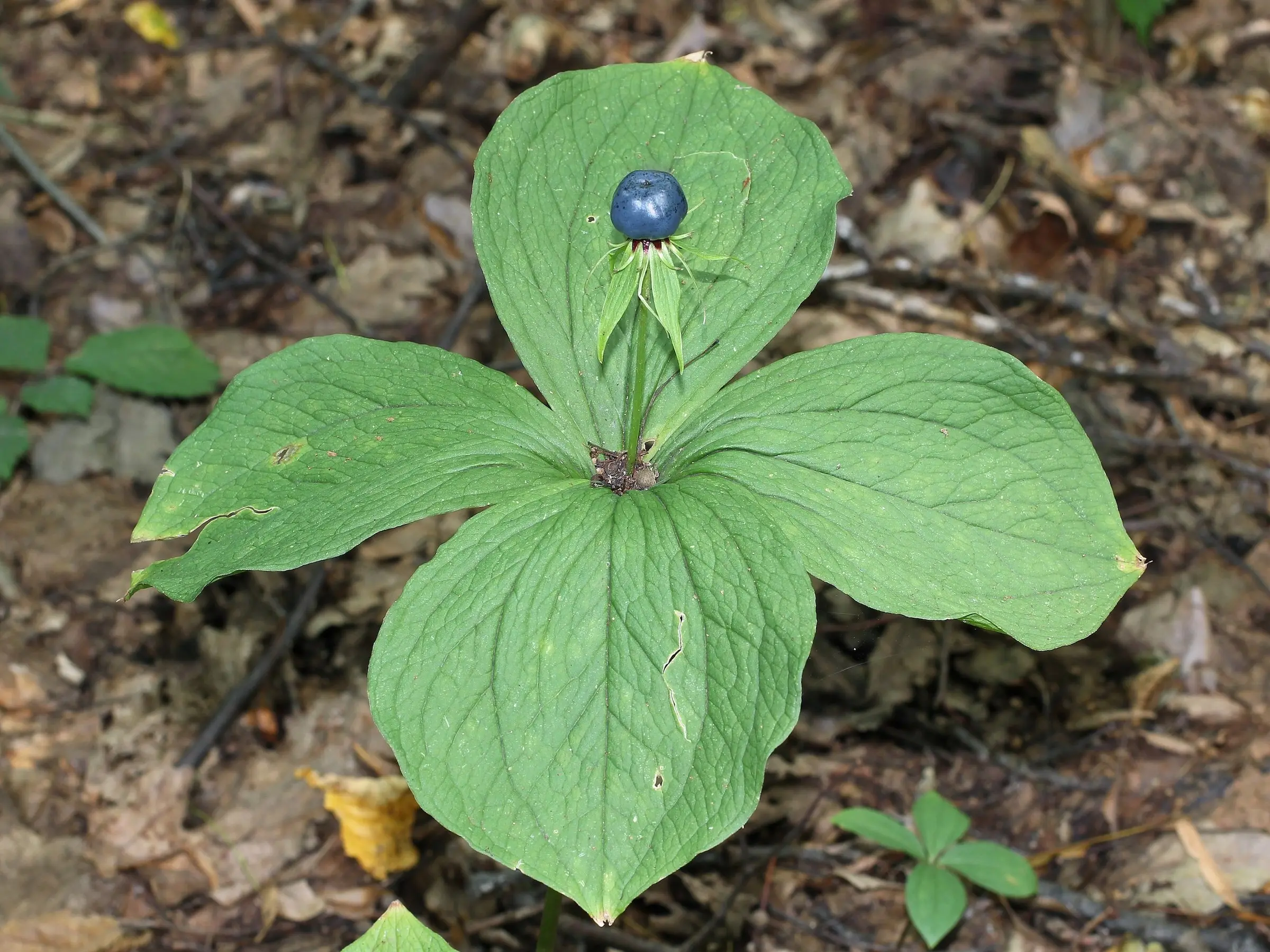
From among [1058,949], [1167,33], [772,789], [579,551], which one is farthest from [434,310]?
[1167,33]

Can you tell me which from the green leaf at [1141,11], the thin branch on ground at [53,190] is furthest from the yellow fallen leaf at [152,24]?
the green leaf at [1141,11]

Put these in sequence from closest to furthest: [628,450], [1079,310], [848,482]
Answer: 1. [848,482]
2. [628,450]
3. [1079,310]

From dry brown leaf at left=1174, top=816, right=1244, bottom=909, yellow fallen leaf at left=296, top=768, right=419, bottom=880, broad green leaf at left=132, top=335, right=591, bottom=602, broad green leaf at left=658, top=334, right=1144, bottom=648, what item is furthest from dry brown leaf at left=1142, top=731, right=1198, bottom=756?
yellow fallen leaf at left=296, top=768, right=419, bottom=880

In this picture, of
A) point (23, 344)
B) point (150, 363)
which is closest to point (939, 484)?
point (150, 363)

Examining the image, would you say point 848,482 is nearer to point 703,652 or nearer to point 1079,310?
point 703,652

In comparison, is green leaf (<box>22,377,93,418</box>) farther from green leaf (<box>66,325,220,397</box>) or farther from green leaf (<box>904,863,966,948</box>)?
green leaf (<box>904,863,966,948</box>)

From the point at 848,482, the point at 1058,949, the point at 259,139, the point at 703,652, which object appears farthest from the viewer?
the point at 259,139

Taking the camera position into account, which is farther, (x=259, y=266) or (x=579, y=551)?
(x=259, y=266)
